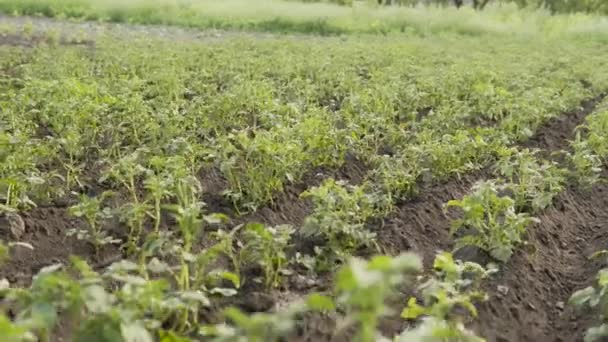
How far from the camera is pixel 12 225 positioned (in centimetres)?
489

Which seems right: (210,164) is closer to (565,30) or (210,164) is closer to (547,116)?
(547,116)

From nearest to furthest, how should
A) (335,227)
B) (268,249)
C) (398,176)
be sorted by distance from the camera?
(268,249) < (335,227) < (398,176)

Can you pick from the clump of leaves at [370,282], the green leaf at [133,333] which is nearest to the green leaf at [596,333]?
the clump of leaves at [370,282]

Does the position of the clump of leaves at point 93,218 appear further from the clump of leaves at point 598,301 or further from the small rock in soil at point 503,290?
the clump of leaves at point 598,301

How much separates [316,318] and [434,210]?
2.07 meters

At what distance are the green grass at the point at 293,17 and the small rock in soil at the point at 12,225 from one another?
19606mm

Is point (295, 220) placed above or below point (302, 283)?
below

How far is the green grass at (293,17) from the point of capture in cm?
2495

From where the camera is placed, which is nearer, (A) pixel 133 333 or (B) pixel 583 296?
(A) pixel 133 333

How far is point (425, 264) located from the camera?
4.82 meters

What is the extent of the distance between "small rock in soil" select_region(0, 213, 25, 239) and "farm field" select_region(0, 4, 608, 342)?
0.04 ft

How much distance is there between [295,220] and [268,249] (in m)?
1.57

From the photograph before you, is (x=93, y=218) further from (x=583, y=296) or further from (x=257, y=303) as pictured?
(x=583, y=296)

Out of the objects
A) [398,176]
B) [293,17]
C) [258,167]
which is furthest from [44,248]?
[293,17]
